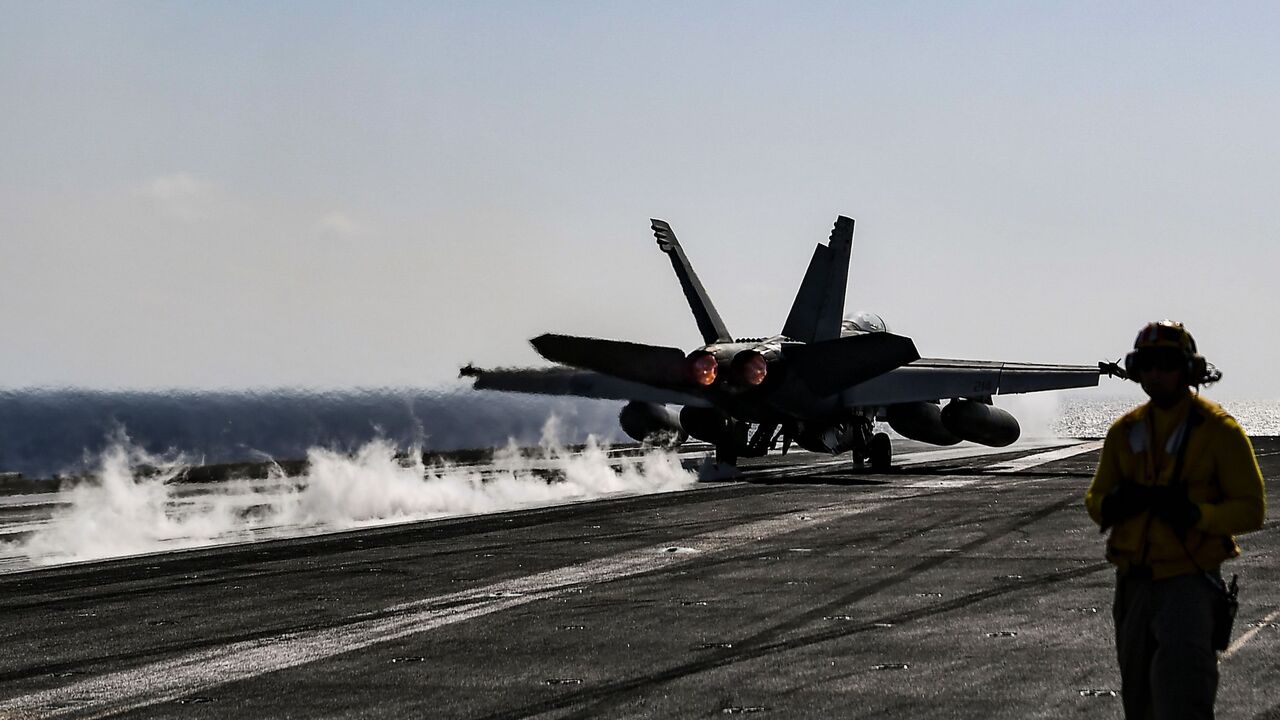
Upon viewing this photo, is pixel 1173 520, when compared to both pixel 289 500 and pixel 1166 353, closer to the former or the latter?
pixel 1166 353

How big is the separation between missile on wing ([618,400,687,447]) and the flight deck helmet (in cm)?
3306

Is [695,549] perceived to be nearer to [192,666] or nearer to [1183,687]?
[192,666]

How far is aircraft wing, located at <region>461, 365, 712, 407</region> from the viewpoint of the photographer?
36.2 metres

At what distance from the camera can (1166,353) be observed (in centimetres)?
654

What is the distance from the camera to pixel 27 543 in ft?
81.6

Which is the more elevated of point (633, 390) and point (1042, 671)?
point (633, 390)

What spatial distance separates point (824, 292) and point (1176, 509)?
3229 cm

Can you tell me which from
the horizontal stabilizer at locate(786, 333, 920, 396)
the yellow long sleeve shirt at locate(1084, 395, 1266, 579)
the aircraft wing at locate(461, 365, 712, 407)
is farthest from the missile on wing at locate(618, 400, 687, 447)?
the yellow long sleeve shirt at locate(1084, 395, 1266, 579)

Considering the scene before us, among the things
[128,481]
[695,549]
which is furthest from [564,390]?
[695,549]

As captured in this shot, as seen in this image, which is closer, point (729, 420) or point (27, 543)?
point (27, 543)

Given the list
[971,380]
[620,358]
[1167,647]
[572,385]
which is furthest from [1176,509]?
[971,380]

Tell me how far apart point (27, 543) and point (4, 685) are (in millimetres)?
14912

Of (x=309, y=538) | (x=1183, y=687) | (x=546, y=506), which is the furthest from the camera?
(x=546, y=506)

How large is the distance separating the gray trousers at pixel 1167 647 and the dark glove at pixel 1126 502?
32cm
